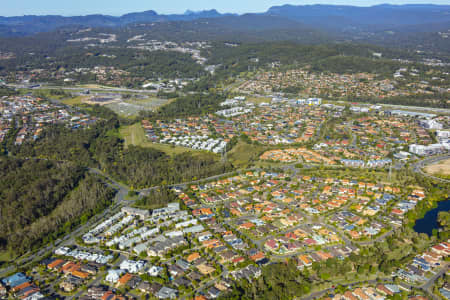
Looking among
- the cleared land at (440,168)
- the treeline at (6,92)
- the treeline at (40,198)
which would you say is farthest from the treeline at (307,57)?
the treeline at (40,198)

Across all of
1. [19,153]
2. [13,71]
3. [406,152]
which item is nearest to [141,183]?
[19,153]

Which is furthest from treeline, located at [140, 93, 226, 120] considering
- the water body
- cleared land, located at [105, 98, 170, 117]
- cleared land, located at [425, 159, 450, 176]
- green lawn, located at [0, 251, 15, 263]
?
the water body

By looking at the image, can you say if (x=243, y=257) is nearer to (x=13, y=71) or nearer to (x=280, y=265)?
(x=280, y=265)

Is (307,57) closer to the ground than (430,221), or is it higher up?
higher up

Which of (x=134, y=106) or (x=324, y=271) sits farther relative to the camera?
(x=134, y=106)

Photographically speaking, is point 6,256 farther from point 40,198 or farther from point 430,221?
point 430,221

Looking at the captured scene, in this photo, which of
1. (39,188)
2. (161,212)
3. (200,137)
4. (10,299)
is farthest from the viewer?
(200,137)

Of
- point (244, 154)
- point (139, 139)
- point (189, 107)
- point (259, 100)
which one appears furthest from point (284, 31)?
point (244, 154)
